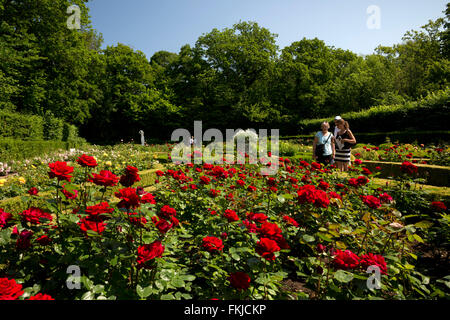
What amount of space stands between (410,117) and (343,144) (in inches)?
513

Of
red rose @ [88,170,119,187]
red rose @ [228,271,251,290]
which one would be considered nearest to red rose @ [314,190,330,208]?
red rose @ [228,271,251,290]

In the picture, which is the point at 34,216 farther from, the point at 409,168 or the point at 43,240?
the point at 409,168

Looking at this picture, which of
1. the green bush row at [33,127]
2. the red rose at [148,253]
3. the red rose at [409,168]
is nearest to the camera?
the red rose at [148,253]

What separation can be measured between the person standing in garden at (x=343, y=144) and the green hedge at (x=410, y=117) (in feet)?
38.1

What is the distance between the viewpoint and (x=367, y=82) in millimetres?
24797

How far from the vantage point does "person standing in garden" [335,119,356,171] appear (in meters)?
5.32

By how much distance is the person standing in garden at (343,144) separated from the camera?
532cm

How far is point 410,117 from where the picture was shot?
14.8 metres

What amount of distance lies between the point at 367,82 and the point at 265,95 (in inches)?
418

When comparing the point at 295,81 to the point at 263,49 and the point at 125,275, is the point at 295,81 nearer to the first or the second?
the point at 263,49

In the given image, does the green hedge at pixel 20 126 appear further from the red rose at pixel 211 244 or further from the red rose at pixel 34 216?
the red rose at pixel 211 244

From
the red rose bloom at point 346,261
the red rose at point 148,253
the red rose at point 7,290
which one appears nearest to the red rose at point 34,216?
the red rose at point 7,290

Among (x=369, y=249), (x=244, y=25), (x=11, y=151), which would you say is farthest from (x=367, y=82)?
(x=11, y=151)
